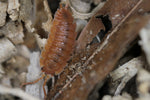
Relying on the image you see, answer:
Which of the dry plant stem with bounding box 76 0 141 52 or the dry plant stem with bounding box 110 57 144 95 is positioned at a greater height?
the dry plant stem with bounding box 76 0 141 52

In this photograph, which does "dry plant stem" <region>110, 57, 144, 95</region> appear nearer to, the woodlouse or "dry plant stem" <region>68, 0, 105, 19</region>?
the woodlouse

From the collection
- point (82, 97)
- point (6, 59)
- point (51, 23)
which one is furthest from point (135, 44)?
point (6, 59)

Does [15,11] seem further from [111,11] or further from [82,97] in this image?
[82,97]

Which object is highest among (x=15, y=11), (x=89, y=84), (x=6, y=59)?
(x=15, y=11)

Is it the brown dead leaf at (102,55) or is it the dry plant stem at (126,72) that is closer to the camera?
the brown dead leaf at (102,55)

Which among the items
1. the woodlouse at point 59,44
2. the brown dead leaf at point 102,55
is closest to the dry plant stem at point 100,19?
the brown dead leaf at point 102,55

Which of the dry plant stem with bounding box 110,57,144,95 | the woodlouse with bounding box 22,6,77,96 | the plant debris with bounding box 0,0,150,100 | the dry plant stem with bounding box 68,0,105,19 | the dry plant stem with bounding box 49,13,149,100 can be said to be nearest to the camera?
the dry plant stem with bounding box 49,13,149,100

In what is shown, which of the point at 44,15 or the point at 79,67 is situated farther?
the point at 44,15

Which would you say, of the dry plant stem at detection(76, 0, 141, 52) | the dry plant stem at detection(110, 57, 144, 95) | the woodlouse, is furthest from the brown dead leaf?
the dry plant stem at detection(110, 57, 144, 95)

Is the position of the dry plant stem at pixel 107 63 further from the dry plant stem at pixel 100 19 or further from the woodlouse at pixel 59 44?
→ the woodlouse at pixel 59 44
